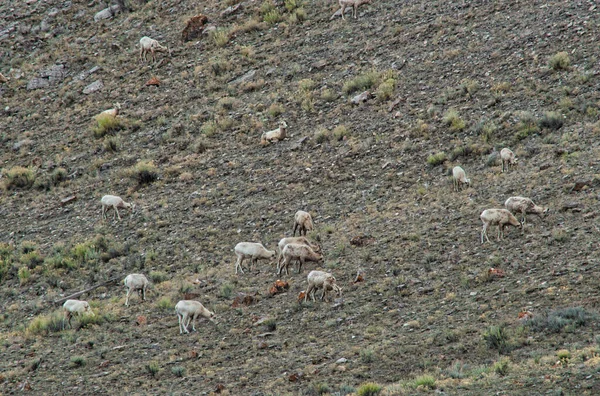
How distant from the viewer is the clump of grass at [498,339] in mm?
13680

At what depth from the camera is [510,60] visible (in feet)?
88.9

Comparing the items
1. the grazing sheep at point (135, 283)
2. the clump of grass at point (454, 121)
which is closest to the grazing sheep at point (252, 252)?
the grazing sheep at point (135, 283)

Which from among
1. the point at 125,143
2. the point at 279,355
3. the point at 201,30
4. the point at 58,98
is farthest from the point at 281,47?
the point at 279,355

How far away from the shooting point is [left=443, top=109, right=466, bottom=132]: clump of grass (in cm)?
2483

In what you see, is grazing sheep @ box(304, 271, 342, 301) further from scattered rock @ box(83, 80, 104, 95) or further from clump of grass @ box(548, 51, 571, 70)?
scattered rock @ box(83, 80, 104, 95)

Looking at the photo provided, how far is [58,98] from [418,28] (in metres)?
15.9

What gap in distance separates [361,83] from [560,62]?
7062 millimetres

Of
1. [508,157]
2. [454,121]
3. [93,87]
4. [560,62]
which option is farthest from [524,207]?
[93,87]

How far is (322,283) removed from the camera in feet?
56.6

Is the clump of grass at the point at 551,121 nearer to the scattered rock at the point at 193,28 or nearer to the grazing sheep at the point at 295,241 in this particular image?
the grazing sheep at the point at 295,241

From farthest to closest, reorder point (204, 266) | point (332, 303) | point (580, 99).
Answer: point (580, 99) → point (204, 266) → point (332, 303)

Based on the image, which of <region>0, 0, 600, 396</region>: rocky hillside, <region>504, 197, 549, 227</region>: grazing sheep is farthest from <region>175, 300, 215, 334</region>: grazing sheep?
<region>504, 197, 549, 227</region>: grazing sheep

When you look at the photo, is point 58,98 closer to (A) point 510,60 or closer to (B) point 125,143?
(B) point 125,143

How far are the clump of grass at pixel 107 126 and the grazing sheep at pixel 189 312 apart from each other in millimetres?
15453
